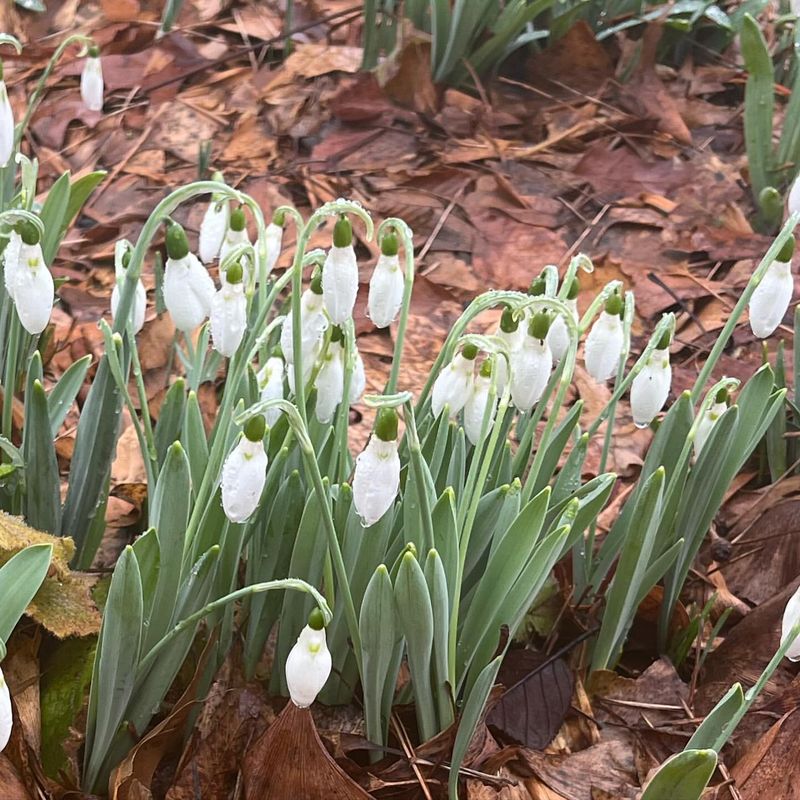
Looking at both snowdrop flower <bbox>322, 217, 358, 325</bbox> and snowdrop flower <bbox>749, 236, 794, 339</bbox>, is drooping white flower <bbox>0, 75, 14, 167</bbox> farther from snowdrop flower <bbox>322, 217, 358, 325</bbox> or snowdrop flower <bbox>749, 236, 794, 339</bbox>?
snowdrop flower <bbox>749, 236, 794, 339</bbox>

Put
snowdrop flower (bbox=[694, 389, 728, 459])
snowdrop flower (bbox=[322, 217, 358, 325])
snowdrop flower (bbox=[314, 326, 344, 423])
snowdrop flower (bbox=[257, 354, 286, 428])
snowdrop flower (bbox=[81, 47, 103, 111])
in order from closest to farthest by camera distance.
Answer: snowdrop flower (bbox=[322, 217, 358, 325]) < snowdrop flower (bbox=[314, 326, 344, 423]) < snowdrop flower (bbox=[257, 354, 286, 428]) < snowdrop flower (bbox=[694, 389, 728, 459]) < snowdrop flower (bbox=[81, 47, 103, 111])

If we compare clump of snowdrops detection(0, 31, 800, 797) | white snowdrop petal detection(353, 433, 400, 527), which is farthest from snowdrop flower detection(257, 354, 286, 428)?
white snowdrop petal detection(353, 433, 400, 527)

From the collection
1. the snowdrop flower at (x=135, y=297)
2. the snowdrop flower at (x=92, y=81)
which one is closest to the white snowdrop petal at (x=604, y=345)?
the snowdrop flower at (x=135, y=297)

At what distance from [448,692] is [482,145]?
2.24 metres

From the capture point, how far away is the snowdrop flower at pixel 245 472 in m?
1.15

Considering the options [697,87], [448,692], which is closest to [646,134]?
[697,87]

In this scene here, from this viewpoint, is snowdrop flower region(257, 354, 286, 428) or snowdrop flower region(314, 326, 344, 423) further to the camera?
snowdrop flower region(257, 354, 286, 428)

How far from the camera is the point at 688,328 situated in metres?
2.63

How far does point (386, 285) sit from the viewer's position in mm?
1382

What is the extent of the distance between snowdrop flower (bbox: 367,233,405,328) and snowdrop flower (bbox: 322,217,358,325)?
0.20 ft

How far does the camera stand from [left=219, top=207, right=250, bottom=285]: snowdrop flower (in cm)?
157

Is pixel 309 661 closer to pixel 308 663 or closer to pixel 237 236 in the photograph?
pixel 308 663

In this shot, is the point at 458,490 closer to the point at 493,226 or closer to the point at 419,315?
the point at 419,315

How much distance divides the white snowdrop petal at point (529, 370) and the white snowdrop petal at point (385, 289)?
18 cm
